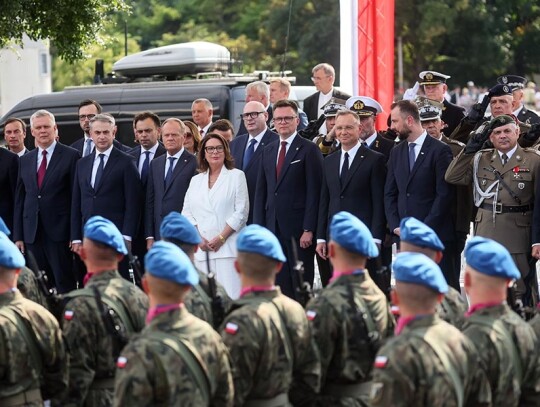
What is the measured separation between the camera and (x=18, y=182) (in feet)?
43.1

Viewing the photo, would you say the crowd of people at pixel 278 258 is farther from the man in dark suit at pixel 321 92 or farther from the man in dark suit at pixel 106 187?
the man in dark suit at pixel 321 92

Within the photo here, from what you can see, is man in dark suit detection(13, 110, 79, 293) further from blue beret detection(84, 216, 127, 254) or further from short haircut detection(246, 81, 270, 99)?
blue beret detection(84, 216, 127, 254)

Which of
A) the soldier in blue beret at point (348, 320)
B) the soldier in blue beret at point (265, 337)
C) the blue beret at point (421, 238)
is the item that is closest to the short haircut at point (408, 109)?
the blue beret at point (421, 238)

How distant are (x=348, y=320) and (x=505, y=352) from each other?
933mm

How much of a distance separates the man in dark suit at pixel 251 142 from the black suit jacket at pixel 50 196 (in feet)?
5.35

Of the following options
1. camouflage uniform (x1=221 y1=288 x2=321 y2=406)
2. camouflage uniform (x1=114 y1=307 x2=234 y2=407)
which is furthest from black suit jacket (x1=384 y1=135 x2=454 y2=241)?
camouflage uniform (x1=114 y1=307 x2=234 y2=407)

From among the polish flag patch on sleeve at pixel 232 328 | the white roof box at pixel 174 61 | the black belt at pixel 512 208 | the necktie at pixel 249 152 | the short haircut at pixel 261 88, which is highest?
the white roof box at pixel 174 61

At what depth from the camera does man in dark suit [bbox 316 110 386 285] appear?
1191 cm

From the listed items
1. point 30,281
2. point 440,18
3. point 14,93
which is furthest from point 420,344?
point 440,18

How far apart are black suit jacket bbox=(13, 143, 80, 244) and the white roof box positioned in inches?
265

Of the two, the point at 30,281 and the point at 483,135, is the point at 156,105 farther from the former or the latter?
the point at 30,281

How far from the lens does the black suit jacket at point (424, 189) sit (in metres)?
11.7

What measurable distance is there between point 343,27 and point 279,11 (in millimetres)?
32652

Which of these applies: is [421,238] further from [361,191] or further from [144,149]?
[144,149]
